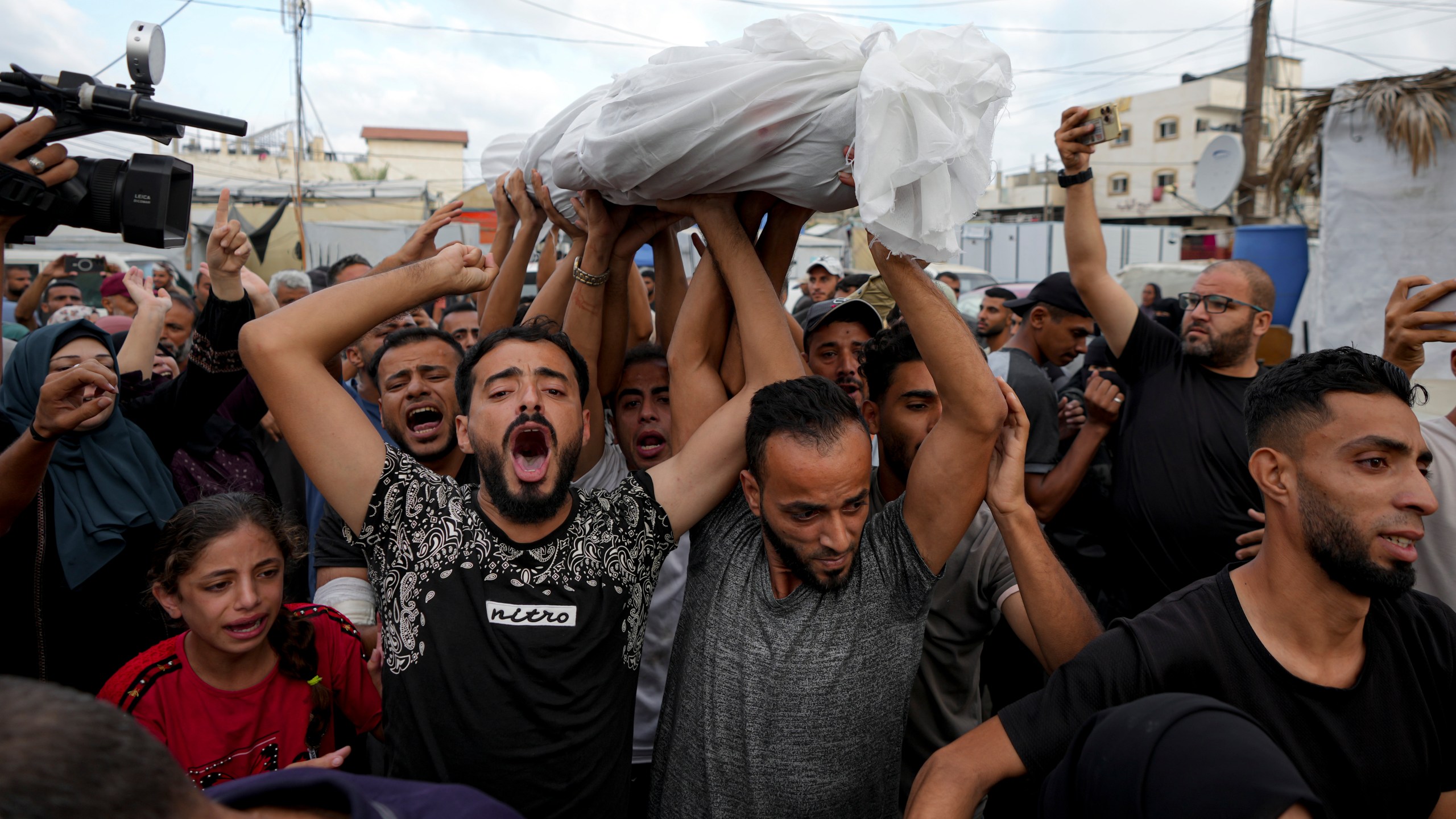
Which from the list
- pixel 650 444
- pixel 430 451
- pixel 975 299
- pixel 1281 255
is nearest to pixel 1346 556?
pixel 650 444

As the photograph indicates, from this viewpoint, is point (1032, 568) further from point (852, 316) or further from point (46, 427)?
point (46, 427)

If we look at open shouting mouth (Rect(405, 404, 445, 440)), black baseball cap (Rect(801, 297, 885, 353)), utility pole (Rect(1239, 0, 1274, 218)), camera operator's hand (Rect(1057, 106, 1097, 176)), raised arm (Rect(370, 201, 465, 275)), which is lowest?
open shouting mouth (Rect(405, 404, 445, 440))

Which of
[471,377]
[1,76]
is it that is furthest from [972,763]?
[1,76]

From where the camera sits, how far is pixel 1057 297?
4.32 m

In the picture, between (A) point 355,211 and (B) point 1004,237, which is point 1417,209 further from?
(A) point 355,211

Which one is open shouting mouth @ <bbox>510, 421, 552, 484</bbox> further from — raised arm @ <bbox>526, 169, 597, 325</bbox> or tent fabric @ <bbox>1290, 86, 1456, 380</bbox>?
tent fabric @ <bbox>1290, 86, 1456, 380</bbox>

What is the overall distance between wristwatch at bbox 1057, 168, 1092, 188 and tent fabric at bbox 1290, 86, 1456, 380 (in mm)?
3550

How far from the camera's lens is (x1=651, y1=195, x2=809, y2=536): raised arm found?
6.72 feet

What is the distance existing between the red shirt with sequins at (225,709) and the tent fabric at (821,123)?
151 cm

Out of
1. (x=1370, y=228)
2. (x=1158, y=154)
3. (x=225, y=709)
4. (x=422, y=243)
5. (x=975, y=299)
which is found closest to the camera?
(x=225, y=709)

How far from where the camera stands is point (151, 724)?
191 centimetres

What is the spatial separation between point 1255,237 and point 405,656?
8133mm

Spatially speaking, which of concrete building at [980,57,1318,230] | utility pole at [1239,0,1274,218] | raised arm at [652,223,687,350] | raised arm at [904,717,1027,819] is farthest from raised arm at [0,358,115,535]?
concrete building at [980,57,1318,230]

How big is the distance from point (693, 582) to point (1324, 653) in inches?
52.0
